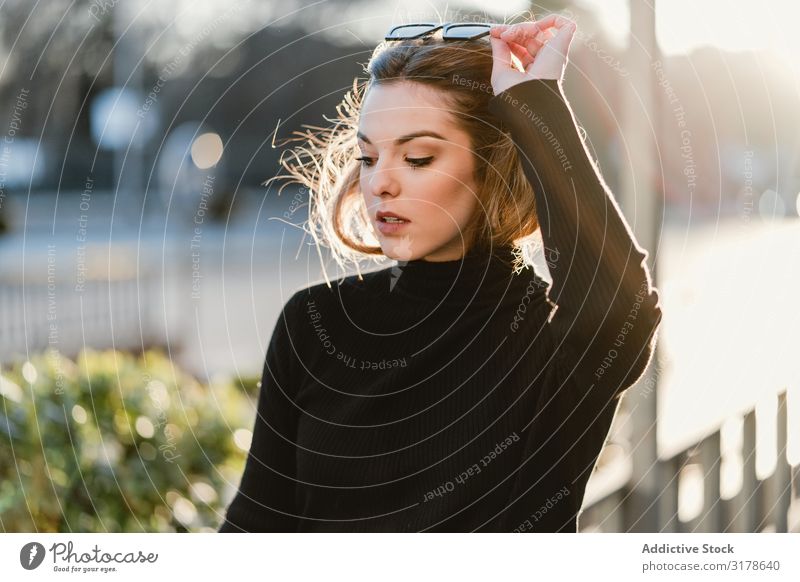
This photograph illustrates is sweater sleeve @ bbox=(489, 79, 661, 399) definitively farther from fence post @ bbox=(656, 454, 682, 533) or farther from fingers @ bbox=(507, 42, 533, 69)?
fence post @ bbox=(656, 454, 682, 533)

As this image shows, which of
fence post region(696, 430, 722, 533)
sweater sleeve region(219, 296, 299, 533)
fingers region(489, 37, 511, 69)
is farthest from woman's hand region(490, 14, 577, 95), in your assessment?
fence post region(696, 430, 722, 533)

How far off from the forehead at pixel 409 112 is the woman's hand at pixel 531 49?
3.1 inches

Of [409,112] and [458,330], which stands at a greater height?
[409,112]

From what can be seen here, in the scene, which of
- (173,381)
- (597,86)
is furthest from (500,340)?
(597,86)

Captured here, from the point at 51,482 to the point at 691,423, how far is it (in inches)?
57.3

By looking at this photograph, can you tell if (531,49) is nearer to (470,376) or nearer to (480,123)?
(480,123)

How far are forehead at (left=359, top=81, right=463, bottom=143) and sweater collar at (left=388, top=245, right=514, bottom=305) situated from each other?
0.53 feet

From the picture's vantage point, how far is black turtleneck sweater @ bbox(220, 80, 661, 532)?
95cm

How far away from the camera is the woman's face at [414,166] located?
109cm

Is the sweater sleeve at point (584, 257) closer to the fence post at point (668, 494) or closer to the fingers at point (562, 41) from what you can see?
the fingers at point (562, 41)

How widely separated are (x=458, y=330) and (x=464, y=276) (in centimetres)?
7

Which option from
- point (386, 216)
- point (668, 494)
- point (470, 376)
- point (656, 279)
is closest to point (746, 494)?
point (668, 494)

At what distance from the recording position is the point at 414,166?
110cm
